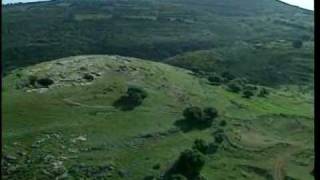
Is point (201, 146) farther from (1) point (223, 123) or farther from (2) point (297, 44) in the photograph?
(2) point (297, 44)

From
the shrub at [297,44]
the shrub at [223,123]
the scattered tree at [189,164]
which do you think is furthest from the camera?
the shrub at [297,44]

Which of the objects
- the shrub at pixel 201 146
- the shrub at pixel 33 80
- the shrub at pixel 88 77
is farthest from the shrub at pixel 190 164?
the shrub at pixel 33 80

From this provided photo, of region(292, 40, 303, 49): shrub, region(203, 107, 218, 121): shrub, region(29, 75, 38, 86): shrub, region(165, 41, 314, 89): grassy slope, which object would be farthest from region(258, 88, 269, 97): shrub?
region(292, 40, 303, 49): shrub

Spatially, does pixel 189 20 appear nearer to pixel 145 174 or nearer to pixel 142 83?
pixel 142 83

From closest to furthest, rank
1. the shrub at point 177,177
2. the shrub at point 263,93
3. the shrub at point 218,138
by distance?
the shrub at point 177,177 → the shrub at point 218,138 → the shrub at point 263,93

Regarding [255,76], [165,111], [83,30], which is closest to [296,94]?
[255,76]

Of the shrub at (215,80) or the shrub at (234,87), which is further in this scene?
the shrub at (215,80)

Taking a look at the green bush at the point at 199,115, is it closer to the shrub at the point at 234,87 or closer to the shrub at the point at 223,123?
the shrub at the point at 223,123
